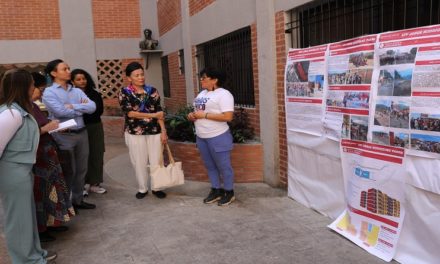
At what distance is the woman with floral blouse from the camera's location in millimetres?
4965

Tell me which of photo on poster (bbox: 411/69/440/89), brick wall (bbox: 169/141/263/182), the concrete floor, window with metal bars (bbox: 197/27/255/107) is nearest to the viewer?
photo on poster (bbox: 411/69/440/89)

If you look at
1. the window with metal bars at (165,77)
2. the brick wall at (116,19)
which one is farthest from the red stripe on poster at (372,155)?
the brick wall at (116,19)

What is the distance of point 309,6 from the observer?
4.81m

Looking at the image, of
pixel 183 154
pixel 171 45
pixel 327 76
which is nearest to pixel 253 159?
pixel 183 154

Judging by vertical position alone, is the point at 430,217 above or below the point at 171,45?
below

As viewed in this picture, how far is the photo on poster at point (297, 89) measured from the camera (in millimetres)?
4375

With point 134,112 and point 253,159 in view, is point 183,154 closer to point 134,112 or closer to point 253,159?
point 253,159

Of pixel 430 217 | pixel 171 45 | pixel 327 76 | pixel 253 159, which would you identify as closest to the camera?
pixel 430 217

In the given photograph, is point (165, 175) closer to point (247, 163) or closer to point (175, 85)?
point (247, 163)

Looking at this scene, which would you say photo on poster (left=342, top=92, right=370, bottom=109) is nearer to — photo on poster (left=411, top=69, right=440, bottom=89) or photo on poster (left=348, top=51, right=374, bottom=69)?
photo on poster (left=348, top=51, right=374, bottom=69)

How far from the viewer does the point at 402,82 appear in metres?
3.09

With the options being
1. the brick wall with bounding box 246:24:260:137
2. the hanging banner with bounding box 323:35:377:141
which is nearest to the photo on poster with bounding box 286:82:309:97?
the hanging banner with bounding box 323:35:377:141

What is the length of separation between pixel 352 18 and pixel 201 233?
265 centimetres

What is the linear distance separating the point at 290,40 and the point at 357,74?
5.43ft
